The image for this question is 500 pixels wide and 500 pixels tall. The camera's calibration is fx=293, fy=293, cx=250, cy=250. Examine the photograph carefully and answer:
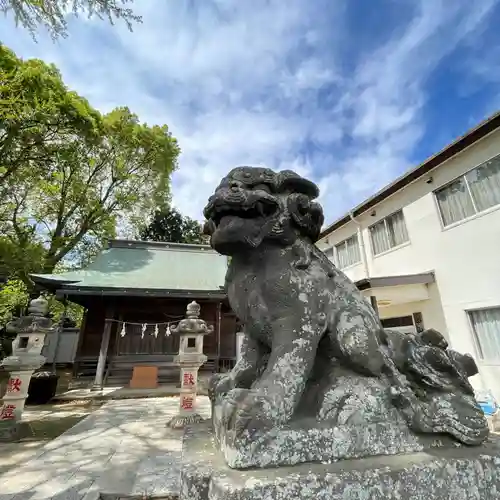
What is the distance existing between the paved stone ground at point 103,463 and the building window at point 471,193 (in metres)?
7.15

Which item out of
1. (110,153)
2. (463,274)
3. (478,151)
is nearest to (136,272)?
(110,153)

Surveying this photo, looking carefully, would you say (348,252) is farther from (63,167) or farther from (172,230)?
(172,230)

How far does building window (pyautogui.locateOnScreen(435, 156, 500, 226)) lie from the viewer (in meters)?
5.98

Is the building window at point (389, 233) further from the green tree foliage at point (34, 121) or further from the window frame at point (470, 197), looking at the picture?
the green tree foliage at point (34, 121)

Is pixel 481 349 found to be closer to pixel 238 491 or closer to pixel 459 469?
pixel 459 469

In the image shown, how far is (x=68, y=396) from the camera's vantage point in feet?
25.1

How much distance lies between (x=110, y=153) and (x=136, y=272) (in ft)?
20.2

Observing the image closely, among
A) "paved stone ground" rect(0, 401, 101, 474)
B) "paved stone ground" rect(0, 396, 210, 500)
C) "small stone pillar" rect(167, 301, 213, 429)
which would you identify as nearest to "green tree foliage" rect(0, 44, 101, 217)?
"small stone pillar" rect(167, 301, 213, 429)

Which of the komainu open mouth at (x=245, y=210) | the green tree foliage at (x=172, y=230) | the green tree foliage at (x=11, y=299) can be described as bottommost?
the komainu open mouth at (x=245, y=210)

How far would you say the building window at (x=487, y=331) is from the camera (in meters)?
5.80

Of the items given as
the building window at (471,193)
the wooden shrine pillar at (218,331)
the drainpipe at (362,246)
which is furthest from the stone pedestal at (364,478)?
the wooden shrine pillar at (218,331)

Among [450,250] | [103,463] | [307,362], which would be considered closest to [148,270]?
[103,463]

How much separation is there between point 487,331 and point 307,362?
22.3 ft

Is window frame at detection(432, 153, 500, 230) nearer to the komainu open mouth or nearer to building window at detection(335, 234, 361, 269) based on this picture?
building window at detection(335, 234, 361, 269)
